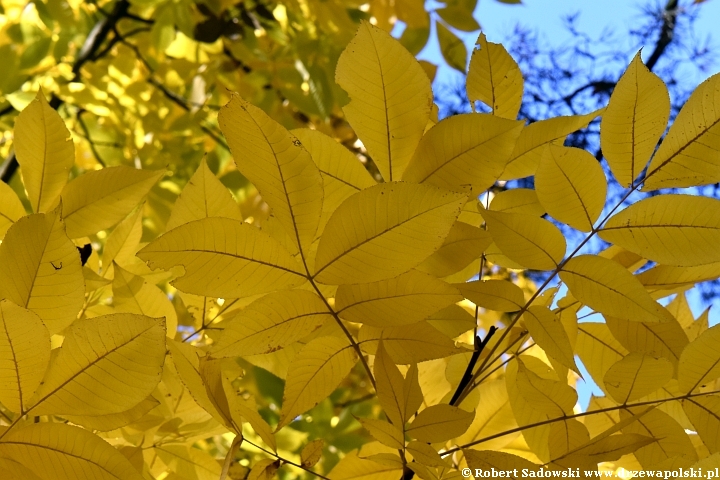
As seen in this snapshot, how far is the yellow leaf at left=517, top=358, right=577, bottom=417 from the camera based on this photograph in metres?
0.45

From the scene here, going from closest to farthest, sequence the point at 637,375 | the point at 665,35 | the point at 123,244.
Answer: the point at 637,375
the point at 123,244
the point at 665,35

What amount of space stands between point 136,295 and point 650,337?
0.37m

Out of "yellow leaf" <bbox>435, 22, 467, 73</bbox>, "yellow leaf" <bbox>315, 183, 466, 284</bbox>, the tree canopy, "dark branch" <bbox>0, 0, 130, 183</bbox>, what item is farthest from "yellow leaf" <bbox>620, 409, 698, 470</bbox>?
"dark branch" <bbox>0, 0, 130, 183</bbox>

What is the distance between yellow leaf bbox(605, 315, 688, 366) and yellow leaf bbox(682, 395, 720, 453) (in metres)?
0.03

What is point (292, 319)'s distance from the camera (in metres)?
0.38

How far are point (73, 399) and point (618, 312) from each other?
30cm

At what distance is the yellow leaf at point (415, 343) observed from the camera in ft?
1.29

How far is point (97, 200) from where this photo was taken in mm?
496

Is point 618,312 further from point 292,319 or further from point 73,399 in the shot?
point 73,399

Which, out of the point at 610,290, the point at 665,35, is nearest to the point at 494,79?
the point at 610,290

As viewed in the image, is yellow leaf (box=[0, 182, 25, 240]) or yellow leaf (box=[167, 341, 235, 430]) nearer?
yellow leaf (box=[167, 341, 235, 430])

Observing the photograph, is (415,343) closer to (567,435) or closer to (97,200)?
(567,435)

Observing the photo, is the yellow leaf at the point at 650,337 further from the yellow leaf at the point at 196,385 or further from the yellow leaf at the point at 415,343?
the yellow leaf at the point at 196,385

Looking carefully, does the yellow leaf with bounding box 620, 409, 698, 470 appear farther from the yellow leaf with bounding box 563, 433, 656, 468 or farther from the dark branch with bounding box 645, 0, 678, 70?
the dark branch with bounding box 645, 0, 678, 70
